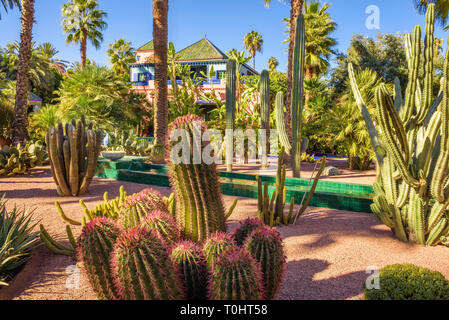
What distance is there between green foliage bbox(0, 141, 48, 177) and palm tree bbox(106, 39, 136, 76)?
23.8 metres

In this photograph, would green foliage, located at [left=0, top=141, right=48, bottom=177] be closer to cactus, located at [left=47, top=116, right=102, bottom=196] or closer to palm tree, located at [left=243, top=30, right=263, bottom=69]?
cactus, located at [left=47, top=116, right=102, bottom=196]

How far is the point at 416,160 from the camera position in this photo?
3.70m

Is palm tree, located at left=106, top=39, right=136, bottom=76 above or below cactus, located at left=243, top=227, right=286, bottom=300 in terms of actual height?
above

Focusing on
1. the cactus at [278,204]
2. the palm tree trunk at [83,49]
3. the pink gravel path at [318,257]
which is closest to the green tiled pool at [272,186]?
the pink gravel path at [318,257]

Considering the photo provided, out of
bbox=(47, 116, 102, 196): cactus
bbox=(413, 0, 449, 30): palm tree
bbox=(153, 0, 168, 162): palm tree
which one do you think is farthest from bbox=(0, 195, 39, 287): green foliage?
bbox=(413, 0, 449, 30): palm tree

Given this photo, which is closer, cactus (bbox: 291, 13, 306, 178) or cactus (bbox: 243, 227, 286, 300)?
cactus (bbox: 243, 227, 286, 300)

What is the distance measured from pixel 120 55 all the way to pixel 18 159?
25800 mm

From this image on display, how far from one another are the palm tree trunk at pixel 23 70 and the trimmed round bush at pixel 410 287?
11138 mm

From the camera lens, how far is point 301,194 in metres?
5.69

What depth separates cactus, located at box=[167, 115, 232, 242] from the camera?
2.15 m

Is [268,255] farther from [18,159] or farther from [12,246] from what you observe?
[18,159]

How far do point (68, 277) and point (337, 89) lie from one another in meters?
20.8

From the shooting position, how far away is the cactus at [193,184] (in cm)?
215

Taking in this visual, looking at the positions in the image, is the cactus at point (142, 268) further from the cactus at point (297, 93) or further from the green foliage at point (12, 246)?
the cactus at point (297, 93)
